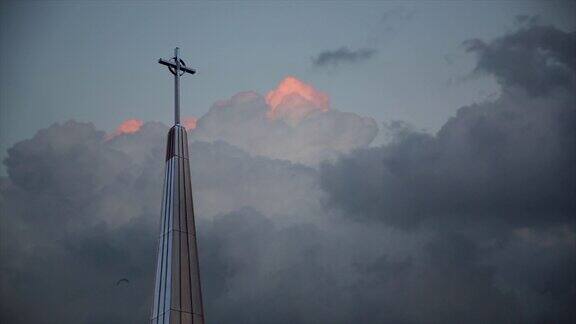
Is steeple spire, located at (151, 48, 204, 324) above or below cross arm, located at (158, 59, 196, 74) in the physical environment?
below

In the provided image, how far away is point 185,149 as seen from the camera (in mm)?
45188

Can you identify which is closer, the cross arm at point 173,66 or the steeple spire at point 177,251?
the steeple spire at point 177,251

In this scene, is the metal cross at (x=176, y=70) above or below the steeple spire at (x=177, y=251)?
above

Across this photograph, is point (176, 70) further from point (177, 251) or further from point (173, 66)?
point (177, 251)

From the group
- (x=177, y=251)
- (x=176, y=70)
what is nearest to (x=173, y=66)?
(x=176, y=70)

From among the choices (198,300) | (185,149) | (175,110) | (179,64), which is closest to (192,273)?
(198,300)

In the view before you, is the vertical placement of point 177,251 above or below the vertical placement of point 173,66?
below

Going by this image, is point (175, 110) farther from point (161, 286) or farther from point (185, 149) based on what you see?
point (161, 286)

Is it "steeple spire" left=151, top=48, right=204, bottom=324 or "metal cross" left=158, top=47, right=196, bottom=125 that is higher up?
"metal cross" left=158, top=47, right=196, bottom=125

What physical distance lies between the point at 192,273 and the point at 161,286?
181 centimetres

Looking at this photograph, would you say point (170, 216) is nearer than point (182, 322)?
No

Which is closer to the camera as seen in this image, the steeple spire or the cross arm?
the steeple spire

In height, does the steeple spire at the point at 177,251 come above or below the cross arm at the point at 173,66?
below

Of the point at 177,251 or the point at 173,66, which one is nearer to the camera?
the point at 177,251
